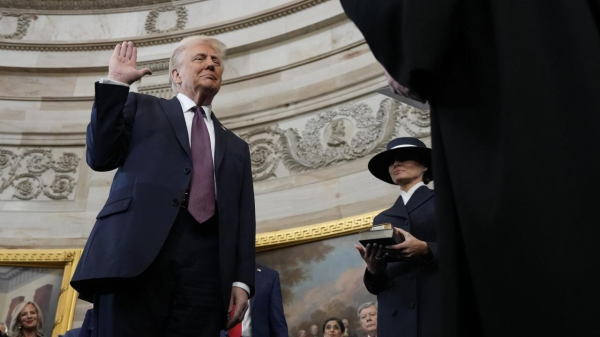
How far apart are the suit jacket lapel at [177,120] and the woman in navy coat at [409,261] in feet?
3.46

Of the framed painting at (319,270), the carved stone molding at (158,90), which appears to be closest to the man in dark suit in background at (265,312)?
the framed painting at (319,270)

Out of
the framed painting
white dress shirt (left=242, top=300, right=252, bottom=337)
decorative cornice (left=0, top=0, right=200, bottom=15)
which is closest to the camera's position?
white dress shirt (left=242, top=300, right=252, bottom=337)

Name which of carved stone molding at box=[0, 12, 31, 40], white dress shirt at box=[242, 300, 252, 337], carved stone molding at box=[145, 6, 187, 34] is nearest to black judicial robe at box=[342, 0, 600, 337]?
white dress shirt at box=[242, 300, 252, 337]

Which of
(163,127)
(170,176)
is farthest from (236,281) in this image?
(163,127)

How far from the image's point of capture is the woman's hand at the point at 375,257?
3002mm

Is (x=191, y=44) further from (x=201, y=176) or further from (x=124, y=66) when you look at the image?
(x=201, y=176)

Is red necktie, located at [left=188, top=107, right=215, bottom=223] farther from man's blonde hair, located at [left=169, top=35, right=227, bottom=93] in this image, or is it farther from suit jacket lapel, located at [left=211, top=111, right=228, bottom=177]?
man's blonde hair, located at [left=169, top=35, right=227, bottom=93]

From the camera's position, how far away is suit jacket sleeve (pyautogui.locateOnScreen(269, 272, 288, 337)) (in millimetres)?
4723

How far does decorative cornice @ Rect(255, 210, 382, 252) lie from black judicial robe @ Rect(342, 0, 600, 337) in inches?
187

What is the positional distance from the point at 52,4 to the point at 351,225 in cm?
715

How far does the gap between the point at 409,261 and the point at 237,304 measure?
1.10 meters

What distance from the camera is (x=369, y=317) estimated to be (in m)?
5.46

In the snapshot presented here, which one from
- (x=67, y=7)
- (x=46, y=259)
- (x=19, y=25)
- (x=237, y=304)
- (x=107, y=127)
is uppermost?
(x=67, y=7)

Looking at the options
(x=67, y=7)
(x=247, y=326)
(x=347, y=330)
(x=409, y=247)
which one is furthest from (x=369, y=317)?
(x=67, y=7)
